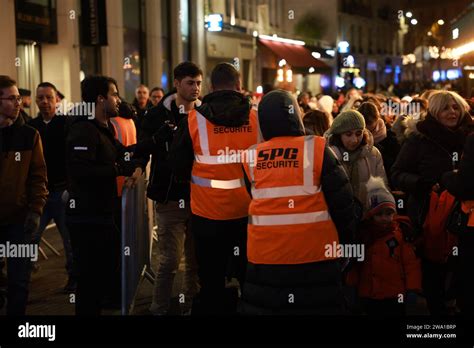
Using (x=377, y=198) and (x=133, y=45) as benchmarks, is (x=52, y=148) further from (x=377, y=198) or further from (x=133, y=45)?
(x=133, y=45)

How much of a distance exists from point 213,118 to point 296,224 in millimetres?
1487

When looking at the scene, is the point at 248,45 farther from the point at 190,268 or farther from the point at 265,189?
the point at 265,189

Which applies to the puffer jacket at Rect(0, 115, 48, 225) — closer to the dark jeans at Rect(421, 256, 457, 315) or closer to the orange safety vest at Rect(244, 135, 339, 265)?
the orange safety vest at Rect(244, 135, 339, 265)

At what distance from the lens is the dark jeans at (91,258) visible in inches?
240

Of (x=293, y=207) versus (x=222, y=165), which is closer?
(x=293, y=207)

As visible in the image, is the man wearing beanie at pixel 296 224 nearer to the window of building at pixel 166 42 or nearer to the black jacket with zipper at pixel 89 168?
the black jacket with zipper at pixel 89 168

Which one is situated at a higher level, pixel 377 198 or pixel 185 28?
pixel 185 28

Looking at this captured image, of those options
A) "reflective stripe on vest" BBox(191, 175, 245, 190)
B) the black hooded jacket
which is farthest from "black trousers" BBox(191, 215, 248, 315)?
the black hooded jacket

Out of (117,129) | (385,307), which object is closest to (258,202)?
(385,307)

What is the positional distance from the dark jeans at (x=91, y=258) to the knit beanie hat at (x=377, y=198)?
6.80 feet

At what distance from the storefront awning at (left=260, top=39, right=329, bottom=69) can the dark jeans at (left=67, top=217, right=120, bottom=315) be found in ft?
88.5

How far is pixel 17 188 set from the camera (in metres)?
6.58

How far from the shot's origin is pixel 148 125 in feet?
24.0

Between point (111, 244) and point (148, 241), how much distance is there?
223 cm
